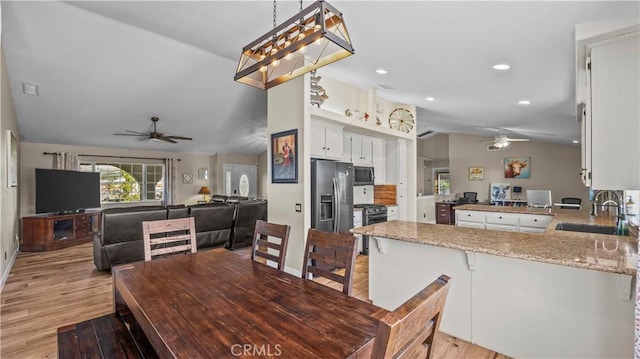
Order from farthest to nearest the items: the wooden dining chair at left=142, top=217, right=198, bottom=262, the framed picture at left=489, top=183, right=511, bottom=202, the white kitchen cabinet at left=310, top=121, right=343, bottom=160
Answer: the framed picture at left=489, top=183, right=511, bottom=202 < the white kitchen cabinet at left=310, top=121, right=343, bottom=160 < the wooden dining chair at left=142, top=217, right=198, bottom=262

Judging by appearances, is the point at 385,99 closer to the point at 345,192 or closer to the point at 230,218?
the point at 345,192

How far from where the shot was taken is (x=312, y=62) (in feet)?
5.99

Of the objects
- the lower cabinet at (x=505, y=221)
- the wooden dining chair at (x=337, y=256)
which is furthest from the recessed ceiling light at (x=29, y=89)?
the lower cabinet at (x=505, y=221)

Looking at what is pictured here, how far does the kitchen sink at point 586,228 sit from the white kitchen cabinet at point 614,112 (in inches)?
53.9

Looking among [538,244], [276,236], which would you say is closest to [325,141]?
[276,236]

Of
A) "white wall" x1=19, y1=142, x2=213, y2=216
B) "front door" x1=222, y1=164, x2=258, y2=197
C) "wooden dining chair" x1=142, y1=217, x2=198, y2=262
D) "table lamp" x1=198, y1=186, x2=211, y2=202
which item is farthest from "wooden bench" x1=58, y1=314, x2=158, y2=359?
"front door" x1=222, y1=164, x2=258, y2=197

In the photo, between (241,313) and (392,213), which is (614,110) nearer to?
(241,313)

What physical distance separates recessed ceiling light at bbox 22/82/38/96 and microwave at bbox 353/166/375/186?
500 centimetres

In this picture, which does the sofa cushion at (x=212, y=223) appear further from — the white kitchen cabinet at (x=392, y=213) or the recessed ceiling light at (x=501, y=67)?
the recessed ceiling light at (x=501, y=67)

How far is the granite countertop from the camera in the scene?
1.61 metres

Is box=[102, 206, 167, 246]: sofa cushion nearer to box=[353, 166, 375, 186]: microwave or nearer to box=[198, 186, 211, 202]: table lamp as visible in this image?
box=[353, 166, 375, 186]: microwave

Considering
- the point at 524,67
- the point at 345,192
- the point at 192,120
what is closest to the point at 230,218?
the point at 345,192

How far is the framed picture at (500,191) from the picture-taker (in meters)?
9.18

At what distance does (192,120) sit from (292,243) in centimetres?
407
